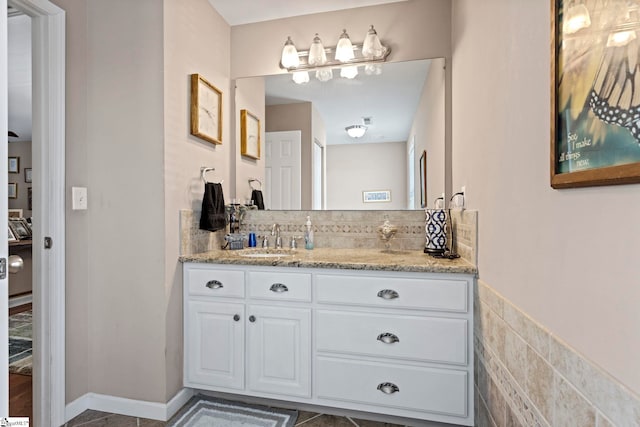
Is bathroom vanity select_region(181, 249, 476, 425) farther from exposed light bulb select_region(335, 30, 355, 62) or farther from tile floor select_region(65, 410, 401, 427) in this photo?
exposed light bulb select_region(335, 30, 355, 62)

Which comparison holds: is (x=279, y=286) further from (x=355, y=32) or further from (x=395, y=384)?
(x=355, y=32)

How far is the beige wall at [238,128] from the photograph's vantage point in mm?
2518

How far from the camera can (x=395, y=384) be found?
1.66 m

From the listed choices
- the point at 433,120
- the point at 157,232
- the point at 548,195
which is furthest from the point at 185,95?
the point at 548,195

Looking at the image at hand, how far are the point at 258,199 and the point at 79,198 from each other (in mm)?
1127

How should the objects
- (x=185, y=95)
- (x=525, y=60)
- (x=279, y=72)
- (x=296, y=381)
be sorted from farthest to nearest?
1. (x=279, y=72)
2. (x=185, y=95)
3. (x=296, y=381)
4. (x=525, y=60)

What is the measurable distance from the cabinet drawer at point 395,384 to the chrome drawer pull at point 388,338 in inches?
4.9

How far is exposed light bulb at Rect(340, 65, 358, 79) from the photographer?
2.31 metres

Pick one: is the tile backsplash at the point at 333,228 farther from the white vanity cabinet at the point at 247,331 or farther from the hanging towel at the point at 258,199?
the white vanity cabinet at the point at 247,331

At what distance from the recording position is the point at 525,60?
1.02 m

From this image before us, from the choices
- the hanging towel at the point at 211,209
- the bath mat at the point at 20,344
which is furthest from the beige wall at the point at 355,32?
the bath mat at the point at 20,344

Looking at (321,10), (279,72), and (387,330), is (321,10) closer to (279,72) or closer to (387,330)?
(279,72)

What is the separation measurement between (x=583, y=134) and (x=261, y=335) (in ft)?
5.47

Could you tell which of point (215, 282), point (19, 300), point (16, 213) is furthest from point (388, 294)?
point (16, 213)
